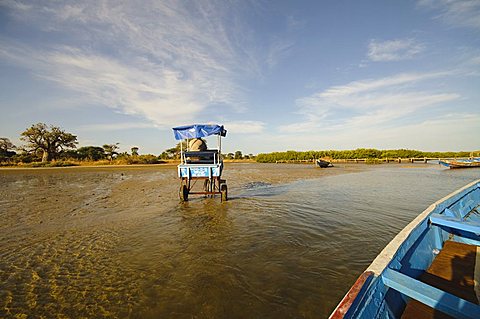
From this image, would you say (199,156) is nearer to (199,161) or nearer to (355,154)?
(199,161)

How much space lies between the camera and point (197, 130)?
30.2 ft

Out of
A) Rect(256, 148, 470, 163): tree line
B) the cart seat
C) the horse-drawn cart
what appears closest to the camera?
the horse-drawn cart

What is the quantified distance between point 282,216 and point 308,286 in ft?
12.9

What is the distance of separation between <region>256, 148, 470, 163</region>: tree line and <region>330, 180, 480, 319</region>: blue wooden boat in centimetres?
6613

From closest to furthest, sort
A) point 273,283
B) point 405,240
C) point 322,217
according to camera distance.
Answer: point 405,240 < point 273,283 < point 322,217

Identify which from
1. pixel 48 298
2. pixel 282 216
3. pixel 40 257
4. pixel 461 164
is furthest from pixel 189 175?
pixel 461 164

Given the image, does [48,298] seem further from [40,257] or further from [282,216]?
[282,216]

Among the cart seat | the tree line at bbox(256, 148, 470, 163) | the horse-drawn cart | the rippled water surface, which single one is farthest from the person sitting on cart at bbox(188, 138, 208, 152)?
the tree line at bbox(256, 148, 470, 163)

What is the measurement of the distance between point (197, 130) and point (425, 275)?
8.25m

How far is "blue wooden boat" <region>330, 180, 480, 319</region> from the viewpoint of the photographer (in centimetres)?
153

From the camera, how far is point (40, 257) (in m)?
4.36

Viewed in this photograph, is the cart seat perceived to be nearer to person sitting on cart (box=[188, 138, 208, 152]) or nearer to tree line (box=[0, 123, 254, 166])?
person sitting on cart (box=[188, 138, 208, 152])

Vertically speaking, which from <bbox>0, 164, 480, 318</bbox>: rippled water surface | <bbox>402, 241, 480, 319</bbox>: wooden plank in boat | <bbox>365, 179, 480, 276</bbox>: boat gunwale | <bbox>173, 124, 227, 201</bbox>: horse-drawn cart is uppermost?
<bbox>173, 124, 227, 201</bbox>: horse-drawn cart

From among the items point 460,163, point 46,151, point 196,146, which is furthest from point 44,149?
point 460,163
